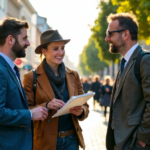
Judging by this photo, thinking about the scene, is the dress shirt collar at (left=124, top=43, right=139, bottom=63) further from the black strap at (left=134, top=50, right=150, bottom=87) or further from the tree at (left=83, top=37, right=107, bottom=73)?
the tree at (left=83, top=37, right=107, bottom=73)

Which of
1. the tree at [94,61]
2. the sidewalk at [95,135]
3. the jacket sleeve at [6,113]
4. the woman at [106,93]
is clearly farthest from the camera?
the tree at [94,61]

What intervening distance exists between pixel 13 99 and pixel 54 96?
89 cm

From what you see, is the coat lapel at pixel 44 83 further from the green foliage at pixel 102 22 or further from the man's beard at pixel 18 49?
the green foliage at pixel 102 22

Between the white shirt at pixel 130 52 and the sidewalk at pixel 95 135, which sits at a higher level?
the white shirt at pixel 130 52

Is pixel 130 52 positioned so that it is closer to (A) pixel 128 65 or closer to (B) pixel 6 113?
(A) pixel 128 65

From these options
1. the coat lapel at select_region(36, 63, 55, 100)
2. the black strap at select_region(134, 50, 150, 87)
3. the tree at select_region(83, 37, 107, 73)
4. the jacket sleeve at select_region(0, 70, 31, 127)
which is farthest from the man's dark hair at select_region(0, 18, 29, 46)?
the tree at select_region(83, 37, 107, 73)

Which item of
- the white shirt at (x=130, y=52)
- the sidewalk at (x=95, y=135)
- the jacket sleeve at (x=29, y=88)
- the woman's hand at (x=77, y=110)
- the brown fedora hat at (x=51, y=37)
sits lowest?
the sidewalk at (x=95, y=135)

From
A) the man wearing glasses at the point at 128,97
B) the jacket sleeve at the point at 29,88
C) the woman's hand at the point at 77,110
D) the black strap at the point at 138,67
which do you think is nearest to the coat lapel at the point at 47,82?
the jacket sleeve at the point at 29,88

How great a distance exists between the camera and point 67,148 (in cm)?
377

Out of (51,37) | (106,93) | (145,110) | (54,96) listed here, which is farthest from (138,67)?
(106,93)

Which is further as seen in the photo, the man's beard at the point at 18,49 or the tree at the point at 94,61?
the tree at the point at 94,61

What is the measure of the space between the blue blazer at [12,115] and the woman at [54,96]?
0.54 meters

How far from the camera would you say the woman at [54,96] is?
3.70 meters

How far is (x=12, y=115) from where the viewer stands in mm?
2881
